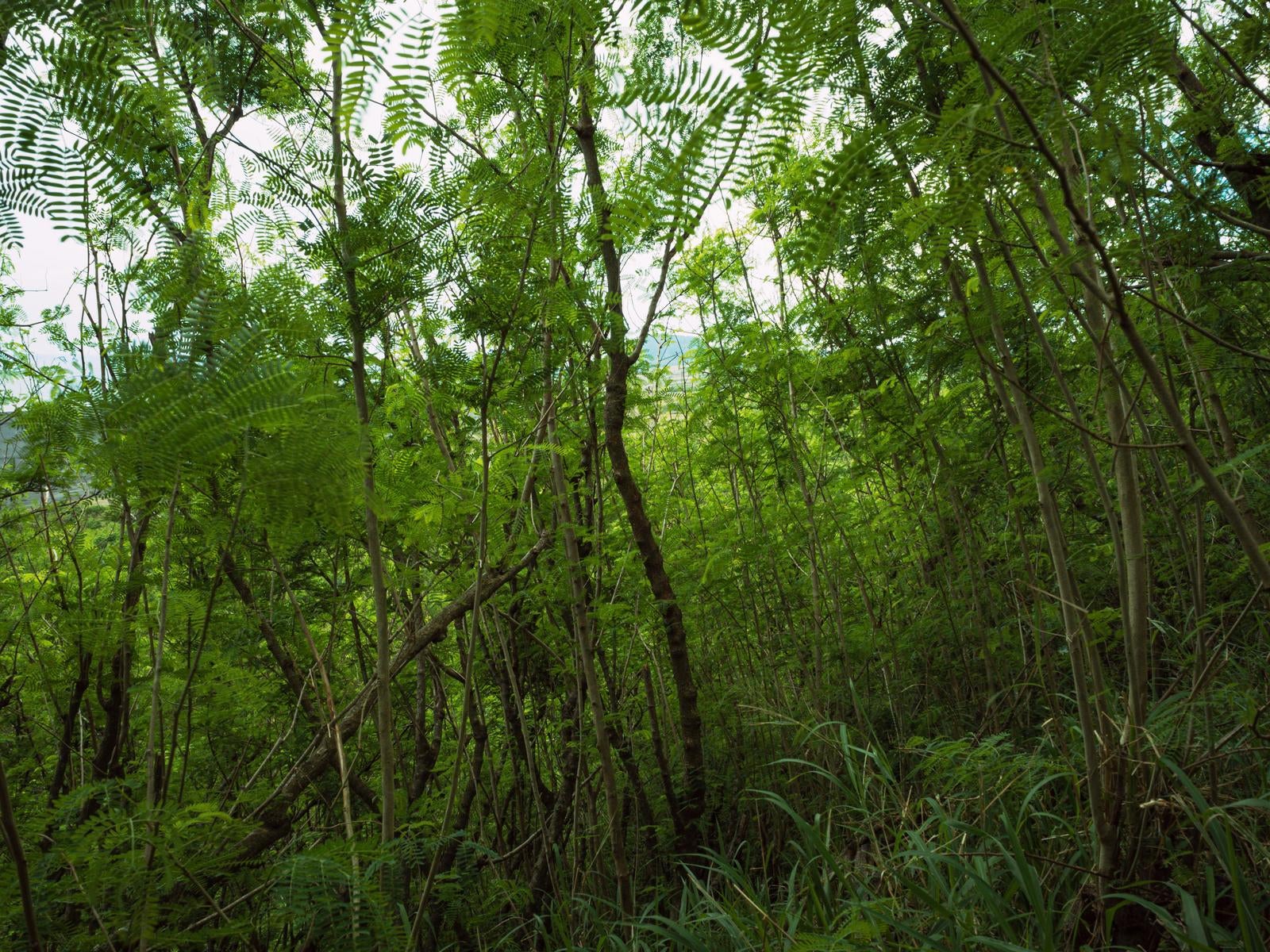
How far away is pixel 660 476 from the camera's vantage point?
447 cm

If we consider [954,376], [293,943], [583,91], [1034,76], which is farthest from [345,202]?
[954,376]

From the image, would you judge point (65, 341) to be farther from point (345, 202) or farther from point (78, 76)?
point (78, 76)

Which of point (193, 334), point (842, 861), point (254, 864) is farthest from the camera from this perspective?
point (842, 861)

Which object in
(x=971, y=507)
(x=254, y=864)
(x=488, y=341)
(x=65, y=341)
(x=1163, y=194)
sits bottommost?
(x=254, y=864)

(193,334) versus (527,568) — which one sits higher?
(193,334)

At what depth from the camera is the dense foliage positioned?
128 centimetres

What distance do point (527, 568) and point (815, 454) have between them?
200cm

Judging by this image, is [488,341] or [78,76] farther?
[488,341]

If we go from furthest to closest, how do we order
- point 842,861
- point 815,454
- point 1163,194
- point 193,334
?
point 815,454 → point 842,861 → point 1163,194 → point 193,334

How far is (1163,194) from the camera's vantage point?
6.85ft

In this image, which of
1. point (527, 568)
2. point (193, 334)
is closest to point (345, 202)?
point (193, 334)

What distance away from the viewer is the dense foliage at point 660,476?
1.28 meters

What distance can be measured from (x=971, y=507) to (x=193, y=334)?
3.22 m

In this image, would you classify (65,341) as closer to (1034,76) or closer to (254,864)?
(254,864)
